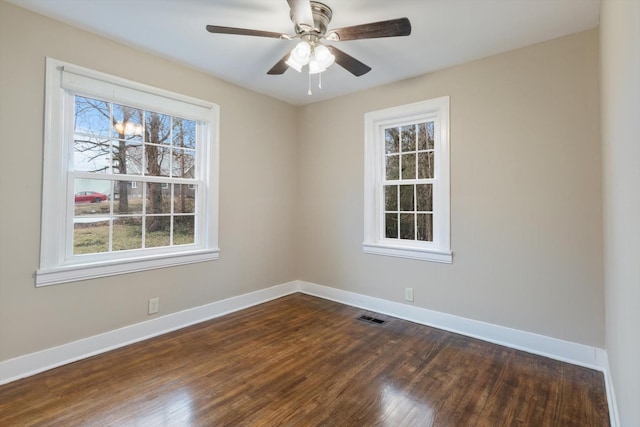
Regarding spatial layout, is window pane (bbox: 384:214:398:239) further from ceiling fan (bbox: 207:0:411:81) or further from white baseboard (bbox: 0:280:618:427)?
ceiling fan (bbox: 207:0:411:81)

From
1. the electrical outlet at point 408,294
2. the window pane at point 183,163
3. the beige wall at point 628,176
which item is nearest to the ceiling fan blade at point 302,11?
the beige wall at point 628,176

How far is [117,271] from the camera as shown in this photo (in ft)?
8.82

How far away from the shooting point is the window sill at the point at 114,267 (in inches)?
92.2

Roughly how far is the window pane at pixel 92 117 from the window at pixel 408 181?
260 centimetres

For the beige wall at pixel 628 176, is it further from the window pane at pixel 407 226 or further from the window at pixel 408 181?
the window pane at pixel 407 226

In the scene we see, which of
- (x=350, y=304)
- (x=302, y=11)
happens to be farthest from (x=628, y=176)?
(x=350, y=304)

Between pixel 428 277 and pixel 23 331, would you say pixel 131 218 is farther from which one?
pixel 428 277

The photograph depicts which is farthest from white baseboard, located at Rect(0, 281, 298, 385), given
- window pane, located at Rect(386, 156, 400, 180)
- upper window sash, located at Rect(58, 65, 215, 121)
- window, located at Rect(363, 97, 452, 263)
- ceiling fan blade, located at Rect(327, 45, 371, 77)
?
ceiling fan blade, located at Rect(327, 45, 371, 77)

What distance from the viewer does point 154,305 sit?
9.62 ft

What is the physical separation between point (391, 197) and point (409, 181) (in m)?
0.29

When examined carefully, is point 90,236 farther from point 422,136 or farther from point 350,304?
point 422,136

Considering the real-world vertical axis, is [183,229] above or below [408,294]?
above

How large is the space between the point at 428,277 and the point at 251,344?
1.86m

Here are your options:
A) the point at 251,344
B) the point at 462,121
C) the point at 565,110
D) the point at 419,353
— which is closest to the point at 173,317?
the point at 251,344
